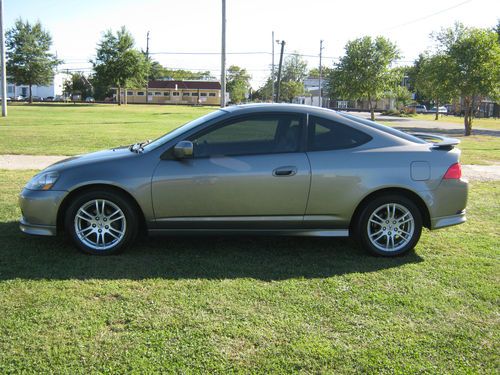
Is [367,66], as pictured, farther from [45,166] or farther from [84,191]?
[84,191]

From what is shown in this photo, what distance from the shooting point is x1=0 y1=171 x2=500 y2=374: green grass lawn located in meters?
3.13

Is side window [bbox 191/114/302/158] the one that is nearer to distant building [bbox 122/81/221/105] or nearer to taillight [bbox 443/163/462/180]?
taillight [bbox 443/163/462/180]

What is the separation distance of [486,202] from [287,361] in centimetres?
640

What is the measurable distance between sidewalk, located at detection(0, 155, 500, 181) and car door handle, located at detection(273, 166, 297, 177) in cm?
721

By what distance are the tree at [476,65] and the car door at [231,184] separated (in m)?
26.0

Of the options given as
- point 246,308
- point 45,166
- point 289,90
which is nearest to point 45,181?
point 246,308

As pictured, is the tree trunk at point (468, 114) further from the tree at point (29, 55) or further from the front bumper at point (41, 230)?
the tree at point (29, 55)

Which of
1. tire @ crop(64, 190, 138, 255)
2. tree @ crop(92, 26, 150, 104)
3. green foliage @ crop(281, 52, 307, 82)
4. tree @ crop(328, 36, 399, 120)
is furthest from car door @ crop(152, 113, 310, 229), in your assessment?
green foliage @ crop(281, 52, 307, 82)

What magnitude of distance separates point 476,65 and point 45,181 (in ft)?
90.8

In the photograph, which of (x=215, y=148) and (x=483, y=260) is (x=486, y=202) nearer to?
(x=483, y=260)

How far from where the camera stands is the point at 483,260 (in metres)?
5.20

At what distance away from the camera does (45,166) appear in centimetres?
1071

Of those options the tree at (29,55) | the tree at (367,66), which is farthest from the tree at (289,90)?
the tree at (367,66)

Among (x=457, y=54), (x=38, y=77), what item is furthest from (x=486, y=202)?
(x=38, y=77)
